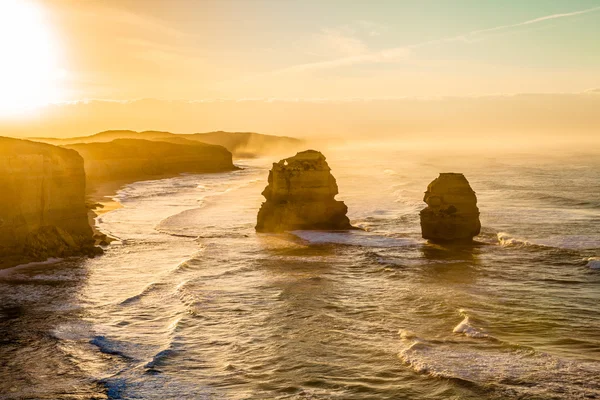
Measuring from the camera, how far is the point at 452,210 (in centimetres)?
3738

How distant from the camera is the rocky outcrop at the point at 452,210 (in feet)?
121

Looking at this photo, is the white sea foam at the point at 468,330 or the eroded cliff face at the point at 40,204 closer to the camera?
the white sea foam at the point at 468,330

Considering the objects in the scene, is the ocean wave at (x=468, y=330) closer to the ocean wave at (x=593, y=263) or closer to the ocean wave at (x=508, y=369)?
the ocean wave at (x=508, y=369)

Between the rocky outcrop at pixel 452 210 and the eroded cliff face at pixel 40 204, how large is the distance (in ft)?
62.5

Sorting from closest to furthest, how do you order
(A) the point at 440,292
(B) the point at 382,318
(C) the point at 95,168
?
(B) the point at 382,318
(A) the point at 440,292
(C) the point at 95,168

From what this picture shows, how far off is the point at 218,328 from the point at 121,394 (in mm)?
6058

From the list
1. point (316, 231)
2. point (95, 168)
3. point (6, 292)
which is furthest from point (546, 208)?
point (95, 168)

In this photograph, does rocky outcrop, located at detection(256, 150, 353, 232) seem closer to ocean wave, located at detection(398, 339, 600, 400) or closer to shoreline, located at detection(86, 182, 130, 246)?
shoreline, located at detection(86, 182, 130, 246)

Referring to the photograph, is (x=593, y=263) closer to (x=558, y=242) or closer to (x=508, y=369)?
(x=558, y=242)

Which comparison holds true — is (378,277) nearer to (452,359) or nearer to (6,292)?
(452,359)

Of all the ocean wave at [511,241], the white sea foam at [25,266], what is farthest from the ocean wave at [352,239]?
A: the white sea foam at [25,266]

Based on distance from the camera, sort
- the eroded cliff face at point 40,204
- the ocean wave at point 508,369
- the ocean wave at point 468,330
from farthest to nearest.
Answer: the eroded cliff face at point 40,204, the ocean wave at point 468,330, the ocean wave at point 508,369

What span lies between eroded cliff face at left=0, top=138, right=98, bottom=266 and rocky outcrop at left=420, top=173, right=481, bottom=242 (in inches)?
750

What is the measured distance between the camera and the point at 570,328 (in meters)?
21.8
